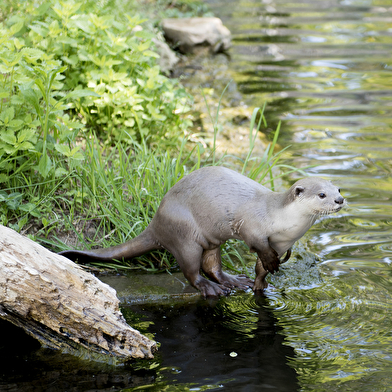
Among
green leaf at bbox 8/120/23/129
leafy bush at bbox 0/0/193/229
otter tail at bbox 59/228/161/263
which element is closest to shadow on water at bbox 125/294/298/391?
otter tail at bbox 59/228/161/263

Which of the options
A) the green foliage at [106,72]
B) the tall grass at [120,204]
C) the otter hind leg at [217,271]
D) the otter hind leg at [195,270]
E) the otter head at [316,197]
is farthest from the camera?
the green foliage at [106,72]

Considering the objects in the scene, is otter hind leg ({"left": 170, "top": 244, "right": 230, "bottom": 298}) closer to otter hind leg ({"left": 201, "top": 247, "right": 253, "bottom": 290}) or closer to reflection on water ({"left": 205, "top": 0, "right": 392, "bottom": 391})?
otter hind leg ({"left": 201, "top": 247, "right": 253, "bottom": 290})

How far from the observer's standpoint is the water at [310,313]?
2410mm

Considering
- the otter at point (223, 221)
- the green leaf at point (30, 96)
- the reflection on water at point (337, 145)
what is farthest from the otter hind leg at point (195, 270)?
the green leaf at point (30, 96)

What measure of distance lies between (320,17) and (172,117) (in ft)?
25.2

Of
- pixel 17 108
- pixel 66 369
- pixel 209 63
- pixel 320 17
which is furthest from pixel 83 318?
pixel 320 17

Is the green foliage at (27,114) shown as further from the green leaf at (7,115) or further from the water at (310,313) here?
the water at (310,313)

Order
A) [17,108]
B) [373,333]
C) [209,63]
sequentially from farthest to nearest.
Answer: [209,63], [17,108], [373,333]

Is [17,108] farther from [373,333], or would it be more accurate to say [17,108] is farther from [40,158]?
[373,333]

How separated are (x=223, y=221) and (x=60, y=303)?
97cm

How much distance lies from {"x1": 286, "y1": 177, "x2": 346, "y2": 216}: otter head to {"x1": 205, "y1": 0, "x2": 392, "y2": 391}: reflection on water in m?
0.64

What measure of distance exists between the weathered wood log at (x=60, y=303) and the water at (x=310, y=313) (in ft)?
0.38

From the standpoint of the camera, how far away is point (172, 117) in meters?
4.78

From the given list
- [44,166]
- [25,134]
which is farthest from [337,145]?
[25,134]
